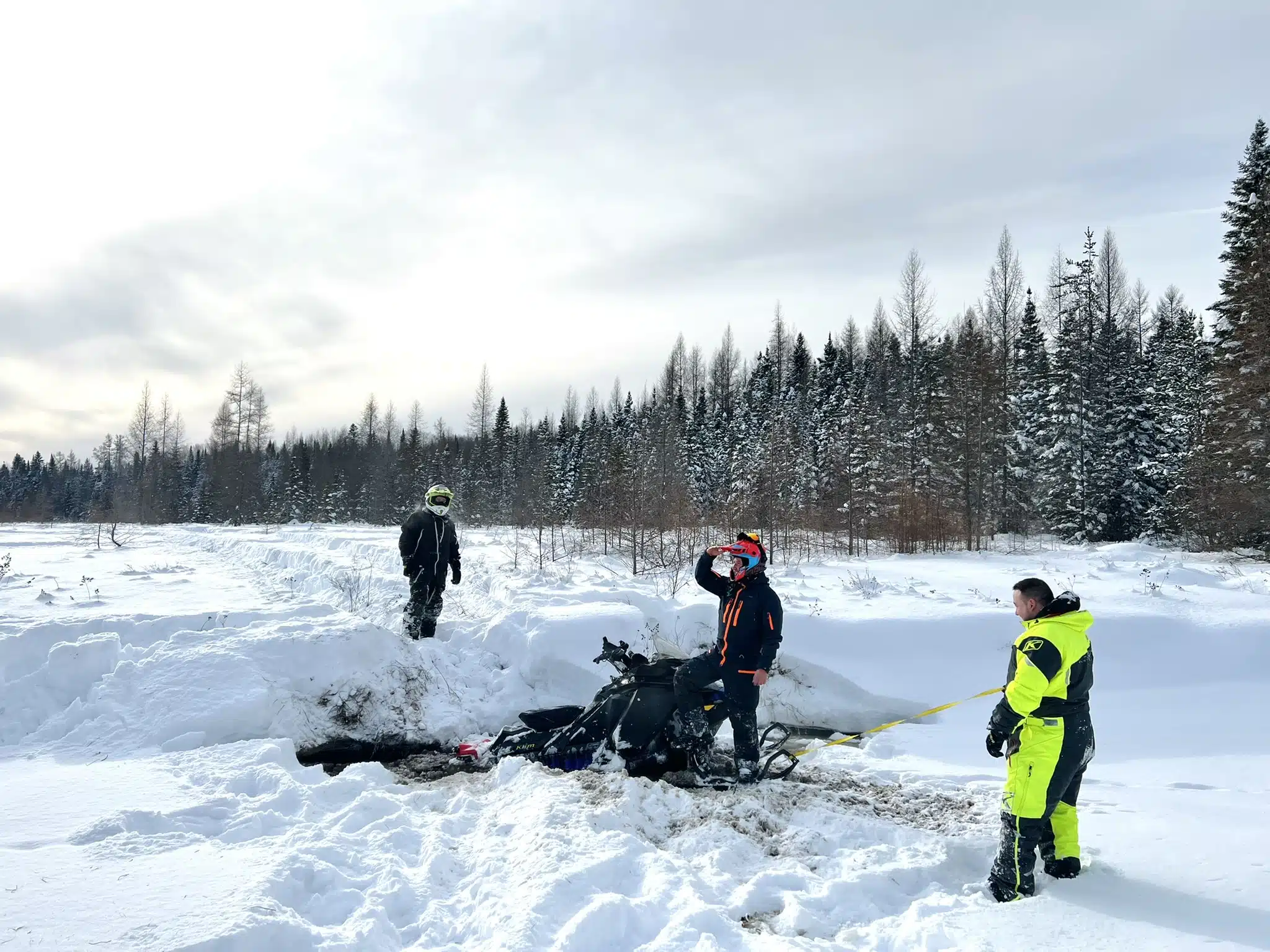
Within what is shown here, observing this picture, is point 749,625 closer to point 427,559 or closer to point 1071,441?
point 427,559

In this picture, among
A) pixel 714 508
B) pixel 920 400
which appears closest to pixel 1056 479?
pixel 920 400

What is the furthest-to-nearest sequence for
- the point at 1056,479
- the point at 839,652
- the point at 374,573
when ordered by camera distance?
1. the point at 1056,479
2. the point at 374,573
3. the point at 839,652

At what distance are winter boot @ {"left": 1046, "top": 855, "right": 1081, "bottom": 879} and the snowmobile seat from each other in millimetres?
3731

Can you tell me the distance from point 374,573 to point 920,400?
2963 centimetres

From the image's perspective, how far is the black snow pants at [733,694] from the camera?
18.8 feet

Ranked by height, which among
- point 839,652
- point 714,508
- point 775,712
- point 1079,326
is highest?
point 1079,326

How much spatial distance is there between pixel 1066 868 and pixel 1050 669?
1203 millimetres

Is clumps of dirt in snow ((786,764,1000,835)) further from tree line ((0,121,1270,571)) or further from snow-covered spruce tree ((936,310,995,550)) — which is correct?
snow-covered spruce tree ((936,310,995,550))

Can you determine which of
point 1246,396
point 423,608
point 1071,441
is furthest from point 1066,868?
point 1071,441

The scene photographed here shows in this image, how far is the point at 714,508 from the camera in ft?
75.4

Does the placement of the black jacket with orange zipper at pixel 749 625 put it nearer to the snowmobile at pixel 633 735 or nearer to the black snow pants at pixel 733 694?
the black snow pants at pixel 733 694

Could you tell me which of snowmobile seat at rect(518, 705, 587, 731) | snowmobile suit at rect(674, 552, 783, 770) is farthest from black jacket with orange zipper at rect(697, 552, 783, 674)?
snowmobile seat at rect(518, 705, 587, 731)

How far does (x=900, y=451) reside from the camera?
35094mm

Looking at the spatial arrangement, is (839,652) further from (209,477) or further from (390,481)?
(209,477)
